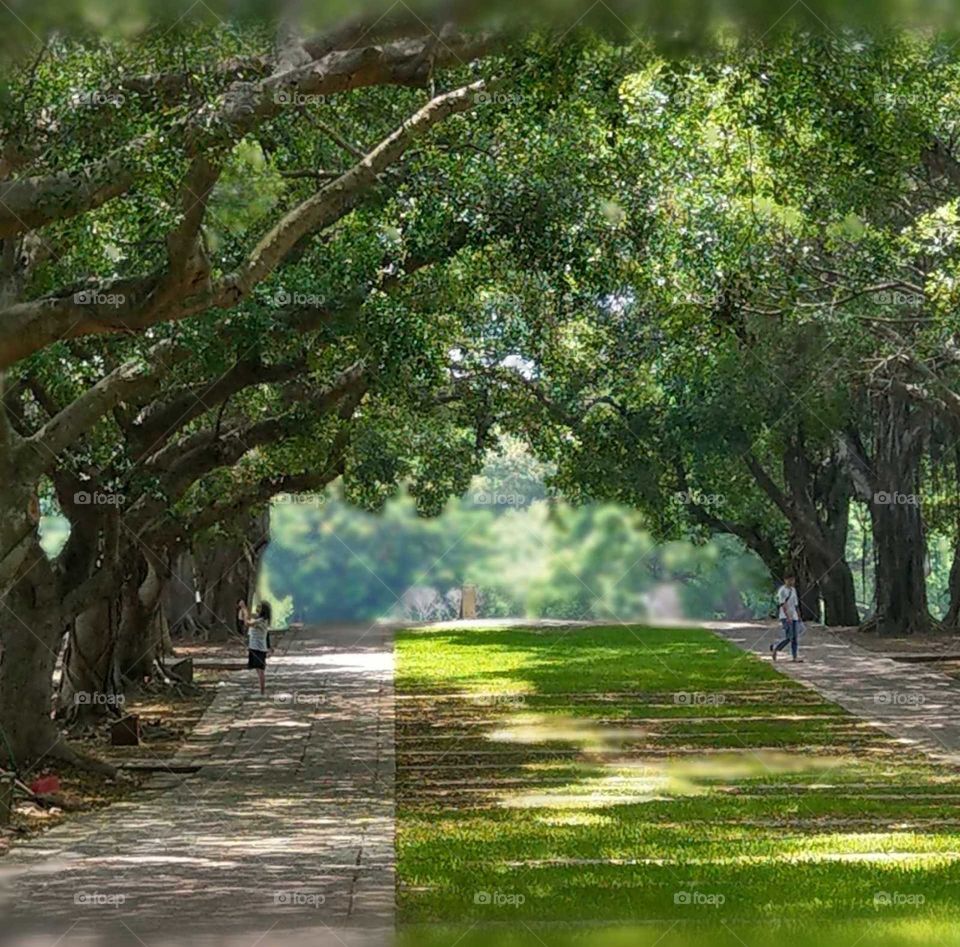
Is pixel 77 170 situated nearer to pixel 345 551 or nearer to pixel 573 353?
pixel 573 353

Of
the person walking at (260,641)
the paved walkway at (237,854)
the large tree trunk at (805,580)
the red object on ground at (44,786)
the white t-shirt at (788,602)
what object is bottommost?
the paved walkway at (237,854)

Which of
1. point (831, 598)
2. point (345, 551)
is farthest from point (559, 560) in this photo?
point (831, 598)

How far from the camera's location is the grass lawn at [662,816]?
1001cm

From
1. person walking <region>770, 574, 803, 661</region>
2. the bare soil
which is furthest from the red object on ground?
person walking <region>770, 574, 803, 661</region>

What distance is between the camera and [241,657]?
3566cm

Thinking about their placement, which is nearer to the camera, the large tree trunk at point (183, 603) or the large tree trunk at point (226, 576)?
the large tree trunk at point (226, 576)

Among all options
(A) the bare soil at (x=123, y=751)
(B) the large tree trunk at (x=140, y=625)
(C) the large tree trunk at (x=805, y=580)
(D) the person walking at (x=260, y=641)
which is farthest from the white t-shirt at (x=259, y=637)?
(C) the large tree trunk at (x=805, y=580)

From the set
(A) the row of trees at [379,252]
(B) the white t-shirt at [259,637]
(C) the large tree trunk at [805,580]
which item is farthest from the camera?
(C) the large tree trunk at [805,580]

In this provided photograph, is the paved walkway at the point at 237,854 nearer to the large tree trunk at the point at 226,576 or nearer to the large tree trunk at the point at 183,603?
the large tree trunk at the point at 226,576

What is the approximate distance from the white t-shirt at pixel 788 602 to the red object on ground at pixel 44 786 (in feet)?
51.5

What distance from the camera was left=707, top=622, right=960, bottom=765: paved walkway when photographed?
21567mm

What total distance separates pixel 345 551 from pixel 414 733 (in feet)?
152

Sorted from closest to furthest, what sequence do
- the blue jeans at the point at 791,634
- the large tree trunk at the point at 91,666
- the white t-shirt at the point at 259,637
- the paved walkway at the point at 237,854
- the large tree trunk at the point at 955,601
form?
1. the paved walkway at the point at 237,854
2. the large tree trunk at the point at 91,666
3. the white t-shirt at the point at 259,637
4. the blue jeans at the point at 791,634
5. the large tree trunk at the point at 955,601

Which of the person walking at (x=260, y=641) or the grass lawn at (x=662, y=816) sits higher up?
the person walking at (x=260, y=641)
